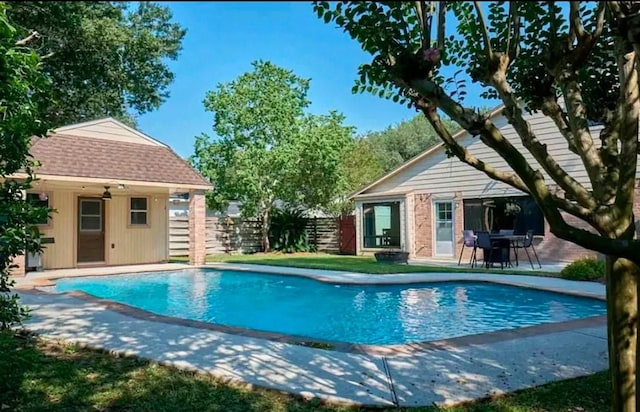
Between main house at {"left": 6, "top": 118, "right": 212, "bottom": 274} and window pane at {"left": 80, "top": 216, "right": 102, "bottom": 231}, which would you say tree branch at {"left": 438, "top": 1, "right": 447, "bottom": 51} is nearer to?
main house at {"left": 6, "top": 118, "right": 212, "bottom": 274}

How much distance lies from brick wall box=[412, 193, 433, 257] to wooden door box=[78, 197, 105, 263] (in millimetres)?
11935

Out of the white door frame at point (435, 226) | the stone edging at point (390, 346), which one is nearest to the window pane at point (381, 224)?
the white door frame at point (435, 226)

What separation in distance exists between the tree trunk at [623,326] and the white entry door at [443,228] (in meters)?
16.0

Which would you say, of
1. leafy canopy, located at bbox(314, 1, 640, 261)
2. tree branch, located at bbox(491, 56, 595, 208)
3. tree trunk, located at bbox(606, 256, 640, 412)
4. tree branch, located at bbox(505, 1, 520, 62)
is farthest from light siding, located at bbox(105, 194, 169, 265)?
tree trunk, located at bbox(606, 256, 640, 412)

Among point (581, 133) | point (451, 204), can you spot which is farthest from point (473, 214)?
point (581, 133)

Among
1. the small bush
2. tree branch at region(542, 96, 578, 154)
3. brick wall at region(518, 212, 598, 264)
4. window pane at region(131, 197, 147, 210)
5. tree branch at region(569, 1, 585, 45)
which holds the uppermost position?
tree branch at region(569, 1, 585, 45)

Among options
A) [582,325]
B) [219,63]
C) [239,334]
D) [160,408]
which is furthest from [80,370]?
[582,325]

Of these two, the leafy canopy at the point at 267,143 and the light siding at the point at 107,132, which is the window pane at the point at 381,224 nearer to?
the leafy canopy at the point at 267,143

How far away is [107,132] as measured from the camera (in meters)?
16.9

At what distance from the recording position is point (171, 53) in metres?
18.9

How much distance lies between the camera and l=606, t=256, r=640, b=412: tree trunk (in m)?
2.79

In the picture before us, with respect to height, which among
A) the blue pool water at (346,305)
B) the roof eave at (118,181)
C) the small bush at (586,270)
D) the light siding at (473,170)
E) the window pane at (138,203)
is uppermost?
the light siding at (473,170)

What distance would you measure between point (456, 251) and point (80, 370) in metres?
15.7

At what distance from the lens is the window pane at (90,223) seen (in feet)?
54.6
